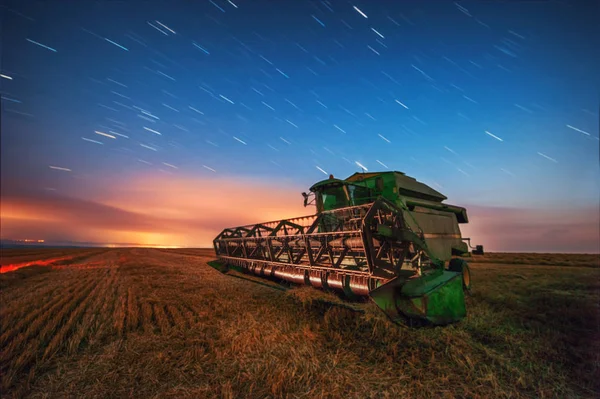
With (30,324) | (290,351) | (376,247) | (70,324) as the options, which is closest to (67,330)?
(70,324)

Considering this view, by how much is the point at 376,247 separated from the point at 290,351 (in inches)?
128

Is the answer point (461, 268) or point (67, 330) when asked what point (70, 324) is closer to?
point (67, 330)

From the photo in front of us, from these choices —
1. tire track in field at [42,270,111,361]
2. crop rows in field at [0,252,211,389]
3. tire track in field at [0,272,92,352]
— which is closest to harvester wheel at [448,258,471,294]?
crop rows in field at [0,252,211,389]

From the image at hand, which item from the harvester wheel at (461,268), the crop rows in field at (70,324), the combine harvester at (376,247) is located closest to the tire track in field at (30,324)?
the crop rows in field at (70,324)

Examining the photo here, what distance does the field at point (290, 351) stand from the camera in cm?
307

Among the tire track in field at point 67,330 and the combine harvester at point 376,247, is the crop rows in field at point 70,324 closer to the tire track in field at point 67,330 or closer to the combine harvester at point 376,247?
the tire track in field at point 67,330

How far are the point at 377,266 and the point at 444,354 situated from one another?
165cm

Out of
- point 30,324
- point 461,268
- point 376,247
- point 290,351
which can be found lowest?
point 30,324

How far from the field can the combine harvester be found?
66 cm

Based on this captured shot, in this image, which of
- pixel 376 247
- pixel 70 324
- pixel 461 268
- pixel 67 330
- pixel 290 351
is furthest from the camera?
pixel 461 268

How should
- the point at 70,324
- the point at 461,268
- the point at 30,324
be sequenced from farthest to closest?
the point at 461,268, the point at 30,324, the point at 70,324

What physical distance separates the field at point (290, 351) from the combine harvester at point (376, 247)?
0.66 meters

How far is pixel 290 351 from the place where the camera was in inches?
153

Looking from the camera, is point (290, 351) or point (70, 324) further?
point (70, 324)
